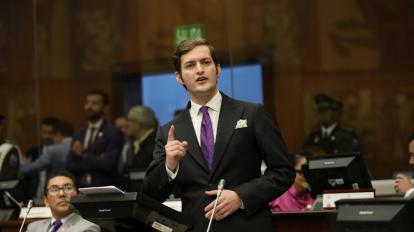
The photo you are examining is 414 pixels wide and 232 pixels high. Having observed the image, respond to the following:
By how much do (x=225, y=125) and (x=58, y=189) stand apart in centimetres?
234

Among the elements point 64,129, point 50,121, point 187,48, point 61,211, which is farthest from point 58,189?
point 50,121

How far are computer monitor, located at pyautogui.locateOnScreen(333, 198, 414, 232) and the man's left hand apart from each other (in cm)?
44

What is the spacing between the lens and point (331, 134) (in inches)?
319

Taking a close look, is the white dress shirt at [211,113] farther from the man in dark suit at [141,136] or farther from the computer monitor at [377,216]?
the man in dark suit at [141,136]

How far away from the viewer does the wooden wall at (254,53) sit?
30.2 feet

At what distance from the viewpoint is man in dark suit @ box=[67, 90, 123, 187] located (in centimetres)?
799

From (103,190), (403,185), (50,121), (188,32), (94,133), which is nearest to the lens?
(103,190)

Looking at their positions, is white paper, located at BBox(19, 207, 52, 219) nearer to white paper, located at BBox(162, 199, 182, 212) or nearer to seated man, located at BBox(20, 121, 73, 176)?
white paper, located at BBox(162, 199, 182, 212)

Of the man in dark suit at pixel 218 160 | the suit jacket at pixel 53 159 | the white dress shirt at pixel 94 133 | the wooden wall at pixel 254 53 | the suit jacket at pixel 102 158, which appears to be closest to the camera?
the man in dark suit at pixel 218 160

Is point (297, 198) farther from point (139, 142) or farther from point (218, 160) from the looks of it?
point (218, 160)

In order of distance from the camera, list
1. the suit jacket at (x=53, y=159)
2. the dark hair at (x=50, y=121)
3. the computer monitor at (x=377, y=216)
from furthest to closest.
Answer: the dark hair at (x=50, y=121) → the suit jacket at (x=53, y=159) → the computer monitor at (x=377, y=216)

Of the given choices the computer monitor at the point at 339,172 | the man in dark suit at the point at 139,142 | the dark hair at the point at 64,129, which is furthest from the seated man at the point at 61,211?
the dark hair at the point at 64,129

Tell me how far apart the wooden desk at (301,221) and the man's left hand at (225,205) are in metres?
1.49

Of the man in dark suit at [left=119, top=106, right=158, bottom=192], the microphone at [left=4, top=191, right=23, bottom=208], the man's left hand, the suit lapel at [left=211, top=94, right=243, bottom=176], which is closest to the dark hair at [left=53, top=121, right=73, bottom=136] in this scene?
the man in dark suit at [left=119, top=106, right=158, bottom=192]
